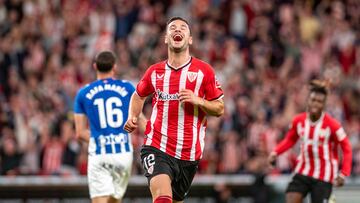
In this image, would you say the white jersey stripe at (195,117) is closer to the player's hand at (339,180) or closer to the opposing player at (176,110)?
the opposing player at (176,110)

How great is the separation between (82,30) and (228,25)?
10.6 ft

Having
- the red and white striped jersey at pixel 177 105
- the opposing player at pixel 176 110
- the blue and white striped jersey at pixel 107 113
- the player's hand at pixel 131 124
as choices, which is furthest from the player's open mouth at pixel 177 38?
the blue and white striped jersey at pixel 107 113

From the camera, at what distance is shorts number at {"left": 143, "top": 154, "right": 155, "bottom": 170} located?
1099 centimetres

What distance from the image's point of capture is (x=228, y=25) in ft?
76.1

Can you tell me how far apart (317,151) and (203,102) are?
317 centimetres

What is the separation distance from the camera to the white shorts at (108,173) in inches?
503

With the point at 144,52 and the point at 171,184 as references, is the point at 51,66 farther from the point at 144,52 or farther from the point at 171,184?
the point at 171,184

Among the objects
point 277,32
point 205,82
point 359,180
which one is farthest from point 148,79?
point 277,32

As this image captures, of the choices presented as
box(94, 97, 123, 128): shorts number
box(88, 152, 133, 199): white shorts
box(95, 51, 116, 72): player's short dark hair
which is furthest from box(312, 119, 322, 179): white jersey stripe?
box(95, 51, 116, 72): player's short dark hair

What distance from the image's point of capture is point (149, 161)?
1102 cm

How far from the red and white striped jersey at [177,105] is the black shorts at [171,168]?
6 cm

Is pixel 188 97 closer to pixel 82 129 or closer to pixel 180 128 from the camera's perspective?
pixel 180 128

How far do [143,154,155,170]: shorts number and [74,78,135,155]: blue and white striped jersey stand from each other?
1.85m

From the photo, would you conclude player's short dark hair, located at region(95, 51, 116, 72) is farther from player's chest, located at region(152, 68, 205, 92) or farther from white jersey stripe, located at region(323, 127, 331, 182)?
white jersey stripe, located at region(323, 127, 331, 182)
